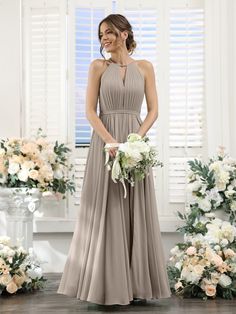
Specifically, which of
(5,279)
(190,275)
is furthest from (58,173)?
(190,275)

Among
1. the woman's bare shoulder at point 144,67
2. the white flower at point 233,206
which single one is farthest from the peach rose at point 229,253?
the woman's bare shoulder at point 144,67

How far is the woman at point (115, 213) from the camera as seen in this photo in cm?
330

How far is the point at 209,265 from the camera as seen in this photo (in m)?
3.61

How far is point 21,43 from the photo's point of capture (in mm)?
4516

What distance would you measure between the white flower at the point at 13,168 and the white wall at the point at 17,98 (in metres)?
0.65

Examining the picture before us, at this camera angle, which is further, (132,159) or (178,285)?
(178,285)

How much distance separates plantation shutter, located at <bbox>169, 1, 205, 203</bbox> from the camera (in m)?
4.51

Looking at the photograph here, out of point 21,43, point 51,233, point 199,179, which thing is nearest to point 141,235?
point 199,179

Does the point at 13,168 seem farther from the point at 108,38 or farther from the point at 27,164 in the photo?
the point at 108,38

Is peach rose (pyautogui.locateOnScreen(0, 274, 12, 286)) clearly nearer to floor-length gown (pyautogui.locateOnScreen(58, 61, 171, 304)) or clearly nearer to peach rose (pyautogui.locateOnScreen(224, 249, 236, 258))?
floor-length gown (pyautogui.locateOnScreen(58, 61, 171, 304))

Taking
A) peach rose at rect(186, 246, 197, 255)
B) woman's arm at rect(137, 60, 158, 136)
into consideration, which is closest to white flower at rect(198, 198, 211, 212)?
peach rose at rect(186, 246, 197, 255)

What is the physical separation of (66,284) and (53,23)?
7.06 ft

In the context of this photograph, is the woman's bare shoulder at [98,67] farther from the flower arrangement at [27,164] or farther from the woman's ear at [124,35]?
the flower arrangement at [27,164]

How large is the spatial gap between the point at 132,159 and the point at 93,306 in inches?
36.1
